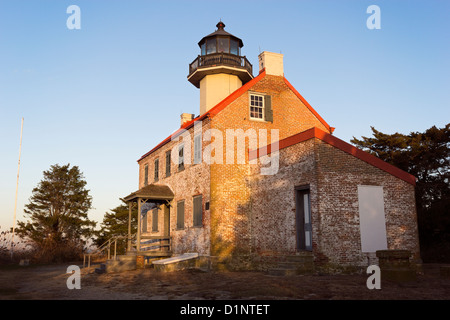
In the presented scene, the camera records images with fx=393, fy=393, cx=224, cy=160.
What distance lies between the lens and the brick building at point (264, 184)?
519 inches

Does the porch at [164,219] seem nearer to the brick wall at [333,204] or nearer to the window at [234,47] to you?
the brick wall at [333,204]

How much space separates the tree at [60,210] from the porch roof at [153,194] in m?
10.3

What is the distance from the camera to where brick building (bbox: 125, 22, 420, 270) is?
43.3 feet

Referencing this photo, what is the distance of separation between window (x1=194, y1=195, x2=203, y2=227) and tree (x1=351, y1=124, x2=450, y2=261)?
39.0 feet

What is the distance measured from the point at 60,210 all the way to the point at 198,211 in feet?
57.5

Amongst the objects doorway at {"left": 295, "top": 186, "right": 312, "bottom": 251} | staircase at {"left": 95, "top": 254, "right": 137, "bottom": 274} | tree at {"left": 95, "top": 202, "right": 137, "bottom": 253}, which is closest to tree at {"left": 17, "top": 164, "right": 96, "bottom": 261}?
tree at {"left": 95, "top": 202, "right": 137, "bottom": 253}

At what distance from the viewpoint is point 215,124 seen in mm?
17266

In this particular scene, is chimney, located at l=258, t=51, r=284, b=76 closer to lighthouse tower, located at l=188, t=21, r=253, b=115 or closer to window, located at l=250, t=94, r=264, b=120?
window, located at l=250, t=94, r=264, b=120

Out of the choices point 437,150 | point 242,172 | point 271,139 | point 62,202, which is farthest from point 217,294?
point 62,202

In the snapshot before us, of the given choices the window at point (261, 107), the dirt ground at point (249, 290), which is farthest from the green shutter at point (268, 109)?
the dirt ground at point (249, 290)

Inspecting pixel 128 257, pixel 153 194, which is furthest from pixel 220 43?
pixel 128 257

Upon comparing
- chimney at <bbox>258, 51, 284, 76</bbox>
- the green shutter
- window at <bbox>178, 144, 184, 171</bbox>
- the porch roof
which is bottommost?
the porch roof

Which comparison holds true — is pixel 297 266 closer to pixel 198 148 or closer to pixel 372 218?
pixel 372 218

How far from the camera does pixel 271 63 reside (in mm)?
19219
